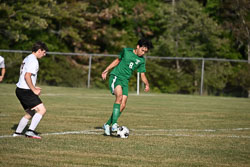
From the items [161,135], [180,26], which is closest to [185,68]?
[180,26]

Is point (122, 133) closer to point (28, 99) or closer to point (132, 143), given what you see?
point (132, 143)

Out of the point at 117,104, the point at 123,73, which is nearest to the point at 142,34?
the point at 123,73

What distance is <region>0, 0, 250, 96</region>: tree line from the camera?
Result: 3195cm

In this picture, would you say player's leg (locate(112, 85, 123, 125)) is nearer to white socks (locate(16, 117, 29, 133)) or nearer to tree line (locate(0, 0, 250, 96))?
white socks (locate(16, 117, 29, 133))

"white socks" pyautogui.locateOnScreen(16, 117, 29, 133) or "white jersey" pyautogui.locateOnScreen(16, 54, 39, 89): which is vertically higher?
"white jersey" pyautogui.locateOnScreen(16, 54, 39, 89)

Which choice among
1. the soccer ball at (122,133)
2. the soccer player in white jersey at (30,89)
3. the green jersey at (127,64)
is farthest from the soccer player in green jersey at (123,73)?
the soccer player in white jersey at (30,89)

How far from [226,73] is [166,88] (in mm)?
3626

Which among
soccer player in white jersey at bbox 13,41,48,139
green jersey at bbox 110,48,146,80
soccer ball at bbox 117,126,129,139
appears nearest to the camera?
soccer player in white jersey at bbox 13,41,48,139

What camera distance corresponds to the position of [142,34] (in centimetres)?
4278

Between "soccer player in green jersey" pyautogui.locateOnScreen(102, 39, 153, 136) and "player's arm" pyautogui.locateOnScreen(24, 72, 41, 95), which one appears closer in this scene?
"player's arm" pyautogui.locateOnScreen(24, 72, 41, 95)

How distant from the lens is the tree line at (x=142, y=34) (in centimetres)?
3195

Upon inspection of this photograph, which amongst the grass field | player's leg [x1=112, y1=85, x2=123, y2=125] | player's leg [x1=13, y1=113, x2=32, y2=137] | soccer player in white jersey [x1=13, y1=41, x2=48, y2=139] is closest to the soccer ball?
the grass field

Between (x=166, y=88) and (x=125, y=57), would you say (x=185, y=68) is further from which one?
(x=125, y=57)

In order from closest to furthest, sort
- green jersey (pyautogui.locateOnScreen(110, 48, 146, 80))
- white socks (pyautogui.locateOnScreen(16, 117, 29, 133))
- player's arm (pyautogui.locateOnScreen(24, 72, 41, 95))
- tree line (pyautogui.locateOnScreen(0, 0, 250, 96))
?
player's arm (pyautogui.locateOnScreen(24, 72, 41, 95)) → white socks (pyautogui.locateOnScreen(16, 117, 29, 133)) → green jersey (pyautogui.locateOnScreen(110, 48, 146, 80)) → tree line (pyautogui.locateOnScreen(0, 0, 250, 96))
